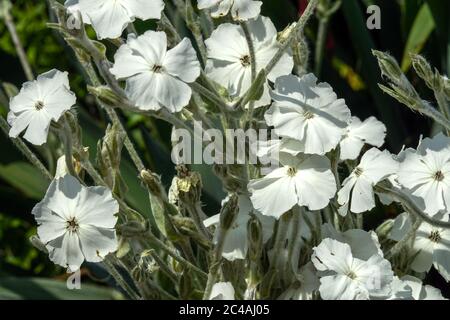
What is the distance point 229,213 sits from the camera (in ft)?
2.66

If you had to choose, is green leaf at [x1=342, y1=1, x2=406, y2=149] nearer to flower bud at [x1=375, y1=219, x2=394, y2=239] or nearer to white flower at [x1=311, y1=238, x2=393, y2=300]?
flower bud at [x1=375, y1=219, x2=394, y2=239]

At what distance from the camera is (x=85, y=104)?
191cm

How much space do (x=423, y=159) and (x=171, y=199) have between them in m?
0.27

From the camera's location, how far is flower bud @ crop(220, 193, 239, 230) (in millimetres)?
812

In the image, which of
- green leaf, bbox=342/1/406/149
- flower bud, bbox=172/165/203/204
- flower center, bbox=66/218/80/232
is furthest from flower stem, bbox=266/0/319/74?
green leaf, bbox=342/1/406/149

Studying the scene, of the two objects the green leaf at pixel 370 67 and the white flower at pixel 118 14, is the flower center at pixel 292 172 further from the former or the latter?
the green leaf at pixel 370 67

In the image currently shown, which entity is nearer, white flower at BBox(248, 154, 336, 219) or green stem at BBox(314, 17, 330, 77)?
white flower at BBox(248, 154, 336, 219)

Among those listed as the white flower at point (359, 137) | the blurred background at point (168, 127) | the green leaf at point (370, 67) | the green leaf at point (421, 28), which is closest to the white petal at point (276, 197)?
the white flower at point (359, 137)

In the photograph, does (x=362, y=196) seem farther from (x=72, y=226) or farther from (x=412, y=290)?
(x=72, y=226)

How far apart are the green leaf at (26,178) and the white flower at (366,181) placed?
724 mm

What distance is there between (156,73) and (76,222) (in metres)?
0.16

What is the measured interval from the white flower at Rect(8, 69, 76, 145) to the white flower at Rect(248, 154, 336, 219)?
19 cm

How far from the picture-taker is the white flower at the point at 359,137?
34.7 inches
